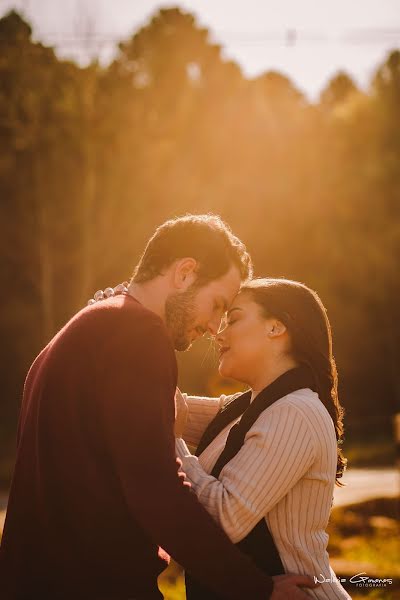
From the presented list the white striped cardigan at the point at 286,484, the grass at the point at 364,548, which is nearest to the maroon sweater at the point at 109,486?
the white striped cardigan at the point at 286,484

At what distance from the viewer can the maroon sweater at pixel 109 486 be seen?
90.4 inches

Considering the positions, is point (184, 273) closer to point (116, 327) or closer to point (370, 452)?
point (116, 327)

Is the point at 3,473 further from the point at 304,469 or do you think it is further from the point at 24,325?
the point at 304,469

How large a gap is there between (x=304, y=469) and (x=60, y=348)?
948 millimetres

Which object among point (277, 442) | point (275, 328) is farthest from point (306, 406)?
point (275, 328)

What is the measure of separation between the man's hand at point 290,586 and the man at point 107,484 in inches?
0.6

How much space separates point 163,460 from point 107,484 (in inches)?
8.1

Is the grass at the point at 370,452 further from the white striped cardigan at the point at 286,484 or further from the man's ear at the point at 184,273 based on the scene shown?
the man's ear at the point at 184,273

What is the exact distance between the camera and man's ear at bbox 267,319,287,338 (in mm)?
3039

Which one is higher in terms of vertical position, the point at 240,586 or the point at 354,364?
the point at 240,586

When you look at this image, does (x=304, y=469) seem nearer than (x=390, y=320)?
Yes

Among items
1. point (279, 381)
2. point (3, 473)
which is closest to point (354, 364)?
point (3, 473)

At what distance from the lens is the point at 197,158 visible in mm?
22906

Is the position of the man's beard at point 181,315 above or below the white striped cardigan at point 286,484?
above
